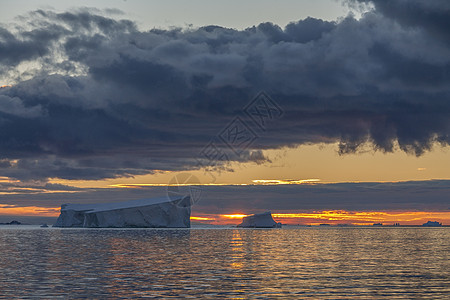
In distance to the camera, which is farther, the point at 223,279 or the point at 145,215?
the point at 145,215

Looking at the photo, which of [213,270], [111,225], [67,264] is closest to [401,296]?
[213,270]

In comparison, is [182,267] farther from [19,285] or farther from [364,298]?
[364,298]

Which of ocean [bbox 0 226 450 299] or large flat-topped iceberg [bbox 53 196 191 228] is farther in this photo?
large flat-topped iceberg [bbox 53 196 191 228]

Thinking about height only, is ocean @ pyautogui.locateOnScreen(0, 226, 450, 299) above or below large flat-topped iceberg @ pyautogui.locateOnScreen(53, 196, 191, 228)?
below

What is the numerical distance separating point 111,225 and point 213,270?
11600 cm

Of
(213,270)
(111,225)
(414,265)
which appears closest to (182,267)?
(213,270)

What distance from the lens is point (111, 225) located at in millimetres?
155500

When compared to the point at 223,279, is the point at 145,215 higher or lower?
higher

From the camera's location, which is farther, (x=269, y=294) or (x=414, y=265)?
(x=414, y=265)

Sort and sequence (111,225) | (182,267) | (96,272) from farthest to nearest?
(111,225)
(182,267)
(96,272)

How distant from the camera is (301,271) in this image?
43.1 m

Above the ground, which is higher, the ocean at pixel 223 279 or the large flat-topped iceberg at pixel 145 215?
the large flat-topped iceberg at pixel 145 215

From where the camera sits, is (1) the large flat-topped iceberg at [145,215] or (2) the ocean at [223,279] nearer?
(2) the ocean at [223,279]

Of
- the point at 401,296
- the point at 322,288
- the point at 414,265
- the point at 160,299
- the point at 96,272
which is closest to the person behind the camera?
the point at 160,299
